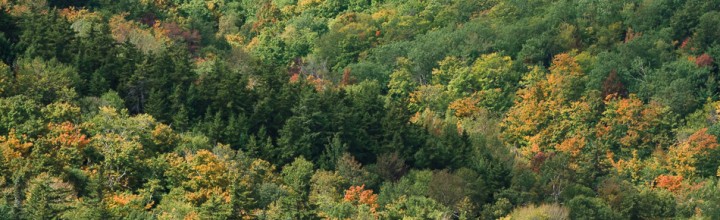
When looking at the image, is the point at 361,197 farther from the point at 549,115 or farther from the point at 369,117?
Answer: the point at 549,115

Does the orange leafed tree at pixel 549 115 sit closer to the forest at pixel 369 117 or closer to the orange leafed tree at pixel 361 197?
the forest at pixel 369 117

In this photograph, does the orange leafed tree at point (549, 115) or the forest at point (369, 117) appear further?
the orange leafed tree at point (549, 115)

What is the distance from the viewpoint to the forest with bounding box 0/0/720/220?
399 feet

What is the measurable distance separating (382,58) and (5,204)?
81.2 meters

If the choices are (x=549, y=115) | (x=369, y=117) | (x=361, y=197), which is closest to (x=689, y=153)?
(x=549, y=115)

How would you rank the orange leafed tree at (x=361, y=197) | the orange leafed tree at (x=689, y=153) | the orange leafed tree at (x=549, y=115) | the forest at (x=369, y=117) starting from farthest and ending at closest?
the orange leafed tree at (x=549, y=115)
the orange leafed tree at (x=689, y=153)
the orange leafed tree at (x=361, y=197)
the forest at (x=369, y=117)

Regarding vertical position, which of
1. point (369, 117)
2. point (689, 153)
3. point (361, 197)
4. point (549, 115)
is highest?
point (361, 197)

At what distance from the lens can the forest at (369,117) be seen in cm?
12162

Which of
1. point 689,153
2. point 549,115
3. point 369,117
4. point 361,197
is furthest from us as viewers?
point 549,115

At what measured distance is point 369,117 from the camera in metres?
146

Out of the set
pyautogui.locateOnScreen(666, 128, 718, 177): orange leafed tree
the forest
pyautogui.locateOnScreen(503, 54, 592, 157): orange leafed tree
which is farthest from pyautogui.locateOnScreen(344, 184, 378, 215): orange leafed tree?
pyautogui.locateOnScreen(666, 128, 718, 177): orange leafed tree

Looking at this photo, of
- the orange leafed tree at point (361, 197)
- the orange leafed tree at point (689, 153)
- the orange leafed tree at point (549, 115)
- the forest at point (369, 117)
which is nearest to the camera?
the forest at point (369, 117)

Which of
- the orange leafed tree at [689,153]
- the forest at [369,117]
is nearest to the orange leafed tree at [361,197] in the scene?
the forest at [369,117]

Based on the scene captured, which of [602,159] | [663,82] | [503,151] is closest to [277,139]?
[503,151]
